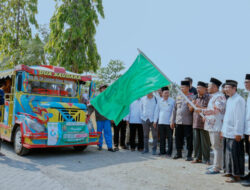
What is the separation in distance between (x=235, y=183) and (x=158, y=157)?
112 inches

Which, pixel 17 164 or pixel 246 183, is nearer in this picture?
pixel 246 183

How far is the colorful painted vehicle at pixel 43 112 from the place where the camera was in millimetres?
6934

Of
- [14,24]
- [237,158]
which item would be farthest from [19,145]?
[14,24]

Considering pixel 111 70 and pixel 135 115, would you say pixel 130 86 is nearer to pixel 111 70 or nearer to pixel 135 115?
pixel 135 115

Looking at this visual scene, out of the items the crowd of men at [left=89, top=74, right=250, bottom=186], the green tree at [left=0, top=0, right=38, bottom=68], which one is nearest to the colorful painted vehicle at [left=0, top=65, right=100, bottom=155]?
the crowd of men at [left=89, top=74, right=250, bottom=186]

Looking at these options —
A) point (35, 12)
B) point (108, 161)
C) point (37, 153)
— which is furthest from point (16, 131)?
point (35, 12)

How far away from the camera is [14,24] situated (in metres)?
20.2

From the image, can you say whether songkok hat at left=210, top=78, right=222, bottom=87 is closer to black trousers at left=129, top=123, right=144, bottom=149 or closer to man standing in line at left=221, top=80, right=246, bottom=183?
man standing in line at left=221, top=80, right=246, bottom=183

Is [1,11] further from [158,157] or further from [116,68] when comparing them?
[158,157]

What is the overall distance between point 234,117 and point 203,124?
1558 millimetres

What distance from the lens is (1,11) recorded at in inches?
800

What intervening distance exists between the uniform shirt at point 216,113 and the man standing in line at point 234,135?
0.37m

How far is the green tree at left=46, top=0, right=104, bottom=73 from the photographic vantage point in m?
15.0

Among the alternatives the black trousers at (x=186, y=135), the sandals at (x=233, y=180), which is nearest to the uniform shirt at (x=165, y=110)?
the black trousers at (x=186, y=135)
